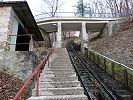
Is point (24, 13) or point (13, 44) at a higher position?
point (24, 13)

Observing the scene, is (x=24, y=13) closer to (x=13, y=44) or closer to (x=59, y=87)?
(x=13, y=44)

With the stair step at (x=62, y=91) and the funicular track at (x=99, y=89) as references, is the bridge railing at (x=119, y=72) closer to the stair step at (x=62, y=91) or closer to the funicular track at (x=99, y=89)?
the funicular track at (x=99, y=89)

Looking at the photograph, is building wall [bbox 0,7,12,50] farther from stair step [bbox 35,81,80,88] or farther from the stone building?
stair step [bbox 35,81,80,88]

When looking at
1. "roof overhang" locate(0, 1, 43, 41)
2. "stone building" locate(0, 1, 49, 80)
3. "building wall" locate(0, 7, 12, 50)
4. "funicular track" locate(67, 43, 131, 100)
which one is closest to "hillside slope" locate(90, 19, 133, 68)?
"funicular track" locate(67, 43, 131, 100)

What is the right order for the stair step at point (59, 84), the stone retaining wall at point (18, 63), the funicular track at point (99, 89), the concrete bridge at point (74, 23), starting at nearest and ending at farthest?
the stair step at point (59, 84) → the funicular track at point (99, 89) → the stone retaining wall at point (18, 63) → the concrete bridge at point (74, 23)

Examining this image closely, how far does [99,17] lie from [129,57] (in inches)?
612

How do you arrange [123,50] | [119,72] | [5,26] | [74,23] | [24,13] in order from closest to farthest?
[119,72], [5,26], [24,13], [123,50], [74,23]

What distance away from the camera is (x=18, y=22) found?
1332 cm

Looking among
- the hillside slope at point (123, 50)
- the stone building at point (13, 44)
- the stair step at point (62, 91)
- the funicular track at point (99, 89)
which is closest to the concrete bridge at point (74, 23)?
the hillside slope at point (123, 50)

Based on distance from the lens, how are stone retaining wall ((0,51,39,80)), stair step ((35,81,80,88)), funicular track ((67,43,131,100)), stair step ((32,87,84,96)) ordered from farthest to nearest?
1. stone retaining wall ((0,51,39,80))
2. funicular track ((67,43,131,100))
3. stair step ((35,81,80,88))
4. stair step ((32,87,84,96))

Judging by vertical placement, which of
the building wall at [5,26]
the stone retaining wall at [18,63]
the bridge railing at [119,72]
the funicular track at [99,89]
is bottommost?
the funicular track at [99,89]

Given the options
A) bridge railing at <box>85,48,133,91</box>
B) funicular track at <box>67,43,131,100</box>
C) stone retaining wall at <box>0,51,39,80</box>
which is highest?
stone retaining wall at <box>0,51,39,80</box>

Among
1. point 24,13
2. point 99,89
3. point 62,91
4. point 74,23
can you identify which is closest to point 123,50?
point 99,89

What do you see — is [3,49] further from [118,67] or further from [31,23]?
[118,67]
